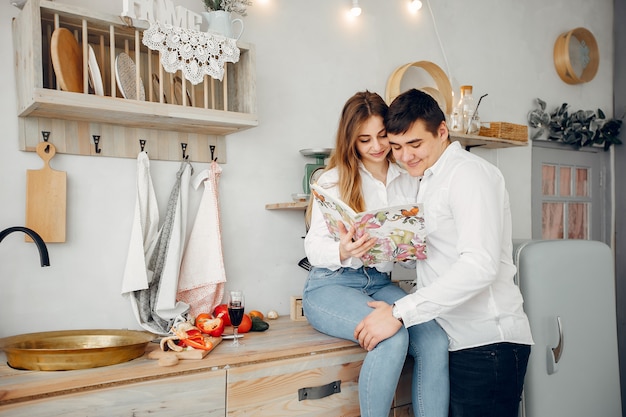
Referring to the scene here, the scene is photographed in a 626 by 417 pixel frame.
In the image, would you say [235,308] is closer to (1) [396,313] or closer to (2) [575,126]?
(1) [396,313]

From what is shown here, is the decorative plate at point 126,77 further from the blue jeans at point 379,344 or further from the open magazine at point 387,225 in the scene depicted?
the blue jeans at point 379,344

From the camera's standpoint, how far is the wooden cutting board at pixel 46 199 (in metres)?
1.91

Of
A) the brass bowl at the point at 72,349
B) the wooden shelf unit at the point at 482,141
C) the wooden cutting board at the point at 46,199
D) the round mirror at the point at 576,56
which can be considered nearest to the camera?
the brass bowl at the point at 72,349

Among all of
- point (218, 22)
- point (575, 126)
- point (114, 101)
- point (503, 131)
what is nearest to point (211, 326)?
point (114, 101)

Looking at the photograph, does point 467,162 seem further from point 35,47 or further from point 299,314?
point 35,47

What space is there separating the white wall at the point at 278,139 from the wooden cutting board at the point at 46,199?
0.04m

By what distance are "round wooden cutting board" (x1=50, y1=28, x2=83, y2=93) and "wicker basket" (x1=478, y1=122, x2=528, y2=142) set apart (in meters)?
2.17

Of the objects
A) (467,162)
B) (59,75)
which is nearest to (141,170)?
(59,75)

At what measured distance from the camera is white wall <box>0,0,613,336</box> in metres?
1.95

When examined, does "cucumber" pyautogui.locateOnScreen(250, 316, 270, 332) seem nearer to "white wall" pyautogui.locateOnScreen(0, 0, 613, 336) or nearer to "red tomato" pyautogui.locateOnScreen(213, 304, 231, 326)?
"red tomato" pyautogui.locateOnScreen(213, 304, 231, 326)

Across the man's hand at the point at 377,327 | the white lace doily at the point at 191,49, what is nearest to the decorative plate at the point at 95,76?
the white lace doily at the point at 191,49

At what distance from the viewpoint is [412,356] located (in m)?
2.00

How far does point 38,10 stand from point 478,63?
2.55m

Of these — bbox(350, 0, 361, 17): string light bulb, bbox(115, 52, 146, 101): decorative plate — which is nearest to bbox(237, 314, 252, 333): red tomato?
bbox(115, 52, 146, 101): decorative plate
